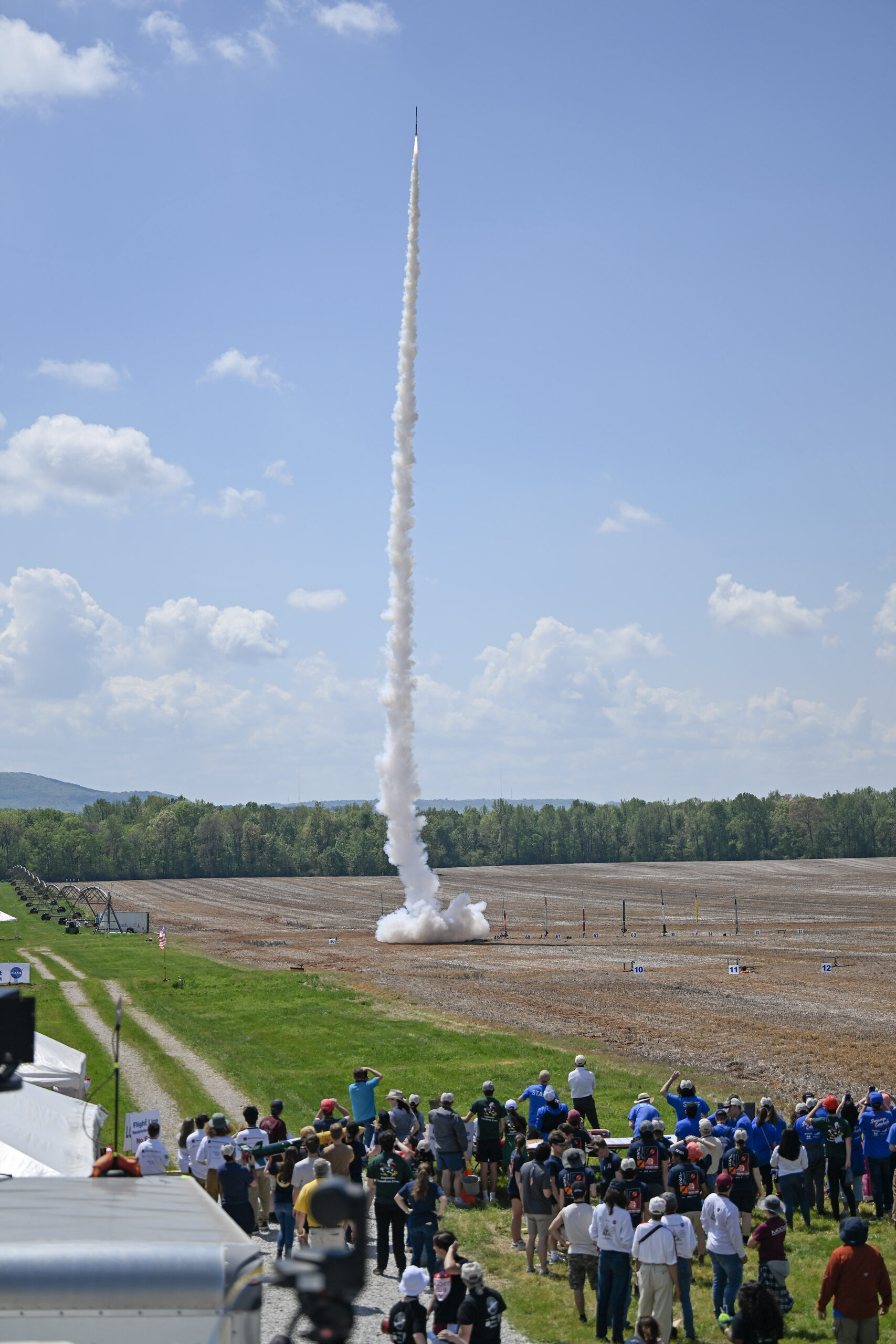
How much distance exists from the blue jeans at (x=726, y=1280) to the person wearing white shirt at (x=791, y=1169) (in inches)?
127

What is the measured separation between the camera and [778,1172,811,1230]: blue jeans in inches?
629

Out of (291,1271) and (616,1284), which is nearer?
(291,1271)

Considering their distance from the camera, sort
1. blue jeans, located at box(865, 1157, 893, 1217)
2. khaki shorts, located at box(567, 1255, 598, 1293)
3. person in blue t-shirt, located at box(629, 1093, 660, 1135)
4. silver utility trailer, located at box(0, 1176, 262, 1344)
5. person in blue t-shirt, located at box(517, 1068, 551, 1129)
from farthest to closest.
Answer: person in blue t-shirt, located at box(517, 1068, 551, 1129) → blue jeans, located at box(865, 1157, 893, 1217) → person in blue t-shirt, located at box(629, 1093, 660, 1135) → khaki shorts, located at box(567, 1255, 598, 1293) → silver utility trailer, located at box(0, 1176, 262, 1344)

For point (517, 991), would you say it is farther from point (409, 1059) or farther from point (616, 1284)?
point (616, 1284)

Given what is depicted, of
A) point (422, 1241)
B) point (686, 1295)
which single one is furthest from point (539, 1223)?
point (686, 1295)

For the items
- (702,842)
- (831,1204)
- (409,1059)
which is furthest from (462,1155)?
(702,842)

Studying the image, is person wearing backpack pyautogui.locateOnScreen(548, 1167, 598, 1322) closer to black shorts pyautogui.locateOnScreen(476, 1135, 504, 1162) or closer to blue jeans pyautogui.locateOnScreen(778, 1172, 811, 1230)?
blue jeans pyautogui.locateOnScreen(778, 1172, 811, 1230)

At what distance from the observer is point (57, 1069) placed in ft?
64.3

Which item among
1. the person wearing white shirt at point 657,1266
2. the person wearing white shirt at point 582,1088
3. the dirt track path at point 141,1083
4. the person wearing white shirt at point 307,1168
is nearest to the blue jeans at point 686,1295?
the person wearing white shirt at point 657,1266

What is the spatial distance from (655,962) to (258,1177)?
38.2m

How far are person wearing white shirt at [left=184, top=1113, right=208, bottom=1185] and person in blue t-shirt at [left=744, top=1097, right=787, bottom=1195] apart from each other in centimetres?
747

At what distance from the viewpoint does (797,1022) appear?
35281mm

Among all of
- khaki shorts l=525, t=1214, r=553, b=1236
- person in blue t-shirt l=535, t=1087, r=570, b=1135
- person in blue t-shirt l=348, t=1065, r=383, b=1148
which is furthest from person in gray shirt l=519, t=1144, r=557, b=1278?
person in blue t-shirt l=348, t=1065, r=383, b=1148

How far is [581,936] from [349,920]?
73.9 ft
